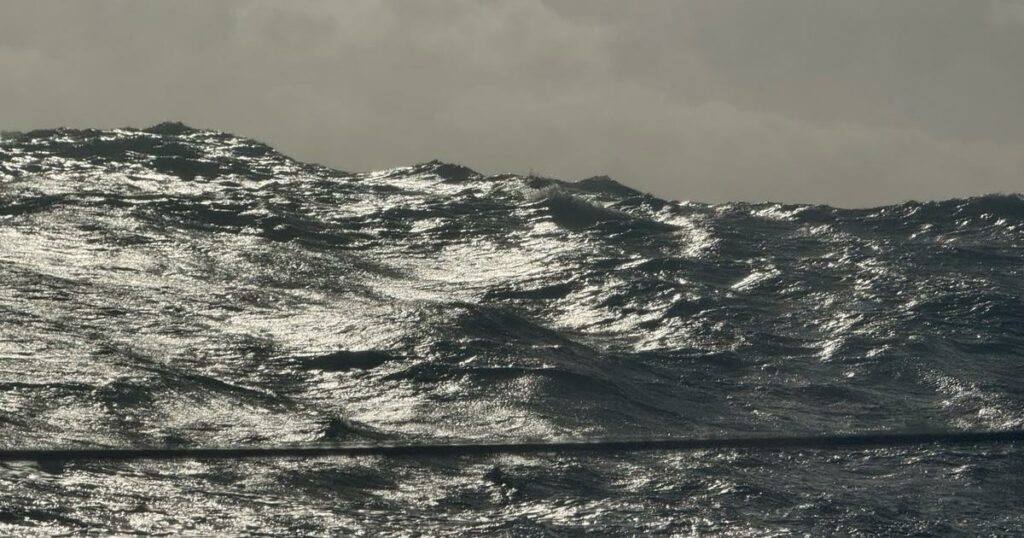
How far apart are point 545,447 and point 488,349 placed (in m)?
4.67

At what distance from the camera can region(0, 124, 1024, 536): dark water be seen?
13.0 metres

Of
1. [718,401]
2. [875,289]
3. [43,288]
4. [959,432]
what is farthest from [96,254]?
[959,432]

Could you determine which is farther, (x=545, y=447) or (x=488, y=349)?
(x=488, y=349)

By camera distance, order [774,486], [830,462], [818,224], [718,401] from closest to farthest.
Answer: [774,486]
[830,462]
[718,401]
[818,224]

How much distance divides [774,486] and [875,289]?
11.7m

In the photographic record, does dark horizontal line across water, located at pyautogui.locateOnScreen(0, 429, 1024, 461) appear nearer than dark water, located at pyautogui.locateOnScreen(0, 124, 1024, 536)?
No

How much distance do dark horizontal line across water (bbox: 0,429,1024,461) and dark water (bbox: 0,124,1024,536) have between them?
0.63ft

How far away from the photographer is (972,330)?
2214cm

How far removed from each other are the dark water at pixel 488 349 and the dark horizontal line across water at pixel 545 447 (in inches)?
7.6

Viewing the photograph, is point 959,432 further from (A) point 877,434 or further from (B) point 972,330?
(B) point 972,330

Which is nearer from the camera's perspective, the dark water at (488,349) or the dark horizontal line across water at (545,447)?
the dark water at (488,349)

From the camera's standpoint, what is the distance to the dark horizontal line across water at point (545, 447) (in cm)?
1339

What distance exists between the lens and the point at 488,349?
1934 cm

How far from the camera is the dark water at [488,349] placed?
42.8 feet
